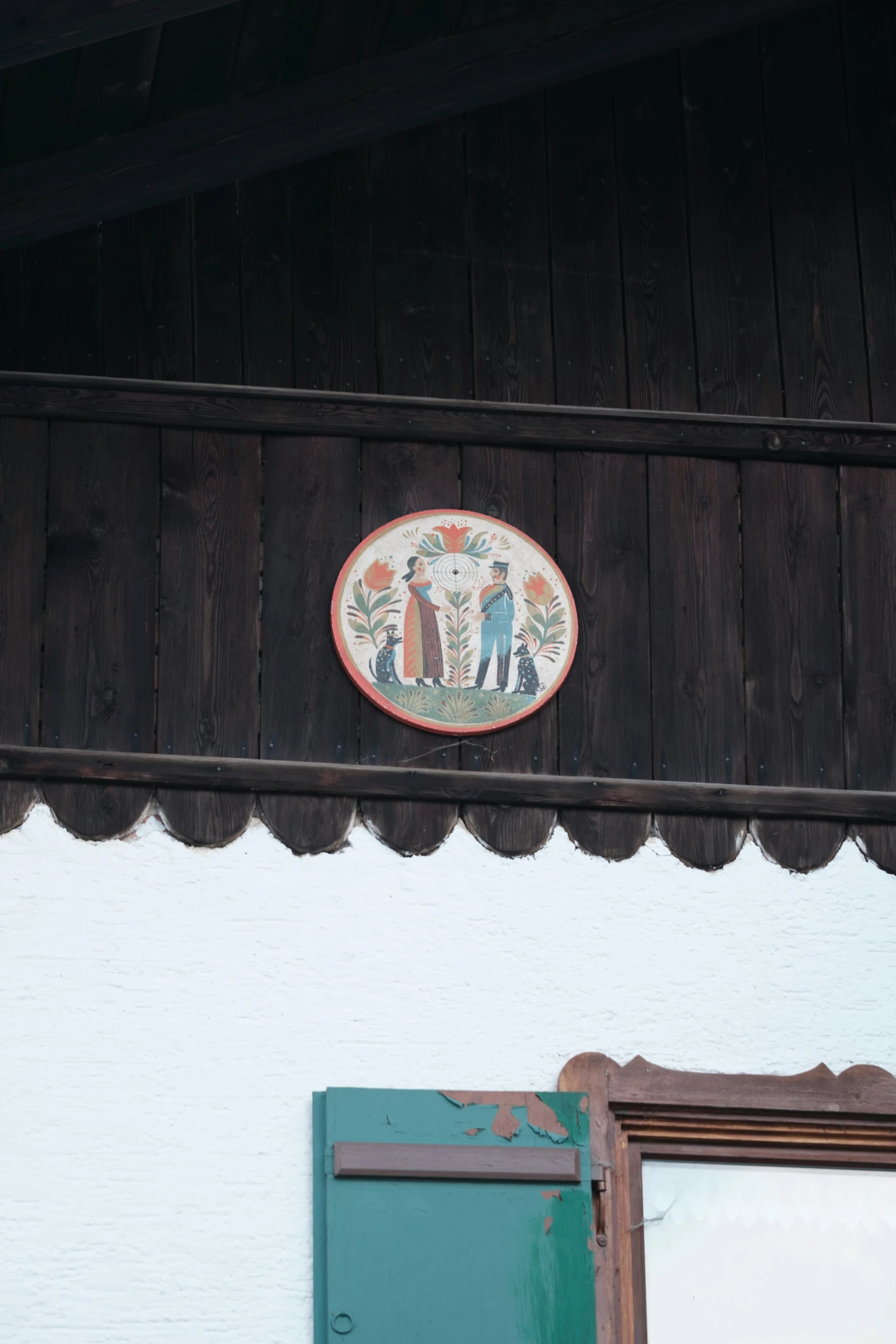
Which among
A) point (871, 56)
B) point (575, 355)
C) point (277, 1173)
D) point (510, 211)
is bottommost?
point (277, 1173)

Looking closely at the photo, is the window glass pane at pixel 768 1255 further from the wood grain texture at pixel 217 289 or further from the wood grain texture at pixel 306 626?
the wood grain texture at pixel 217 289

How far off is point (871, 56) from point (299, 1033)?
3.32 meters

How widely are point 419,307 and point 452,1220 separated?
2.42 meters

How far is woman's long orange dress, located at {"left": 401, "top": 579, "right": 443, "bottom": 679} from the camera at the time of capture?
18.5 feet

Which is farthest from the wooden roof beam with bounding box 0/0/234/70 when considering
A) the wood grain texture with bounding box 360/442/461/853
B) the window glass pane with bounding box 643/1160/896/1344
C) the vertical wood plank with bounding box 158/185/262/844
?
the window glass pane with bounding box 643/1160/896/1344

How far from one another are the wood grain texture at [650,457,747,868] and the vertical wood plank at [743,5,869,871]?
0.16ft

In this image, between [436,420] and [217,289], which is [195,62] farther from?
[436,420]

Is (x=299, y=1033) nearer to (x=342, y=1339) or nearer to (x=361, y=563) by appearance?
(x=342, y=1339)

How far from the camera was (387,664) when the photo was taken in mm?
5625

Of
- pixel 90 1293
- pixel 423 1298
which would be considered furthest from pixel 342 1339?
pixel 90 1293

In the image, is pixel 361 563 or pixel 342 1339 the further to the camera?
pixel 361 563

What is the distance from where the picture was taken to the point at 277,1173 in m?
5.06

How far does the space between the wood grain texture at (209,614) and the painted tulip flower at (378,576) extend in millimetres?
275

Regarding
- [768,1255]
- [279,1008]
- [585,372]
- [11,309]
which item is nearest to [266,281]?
[11,309]
